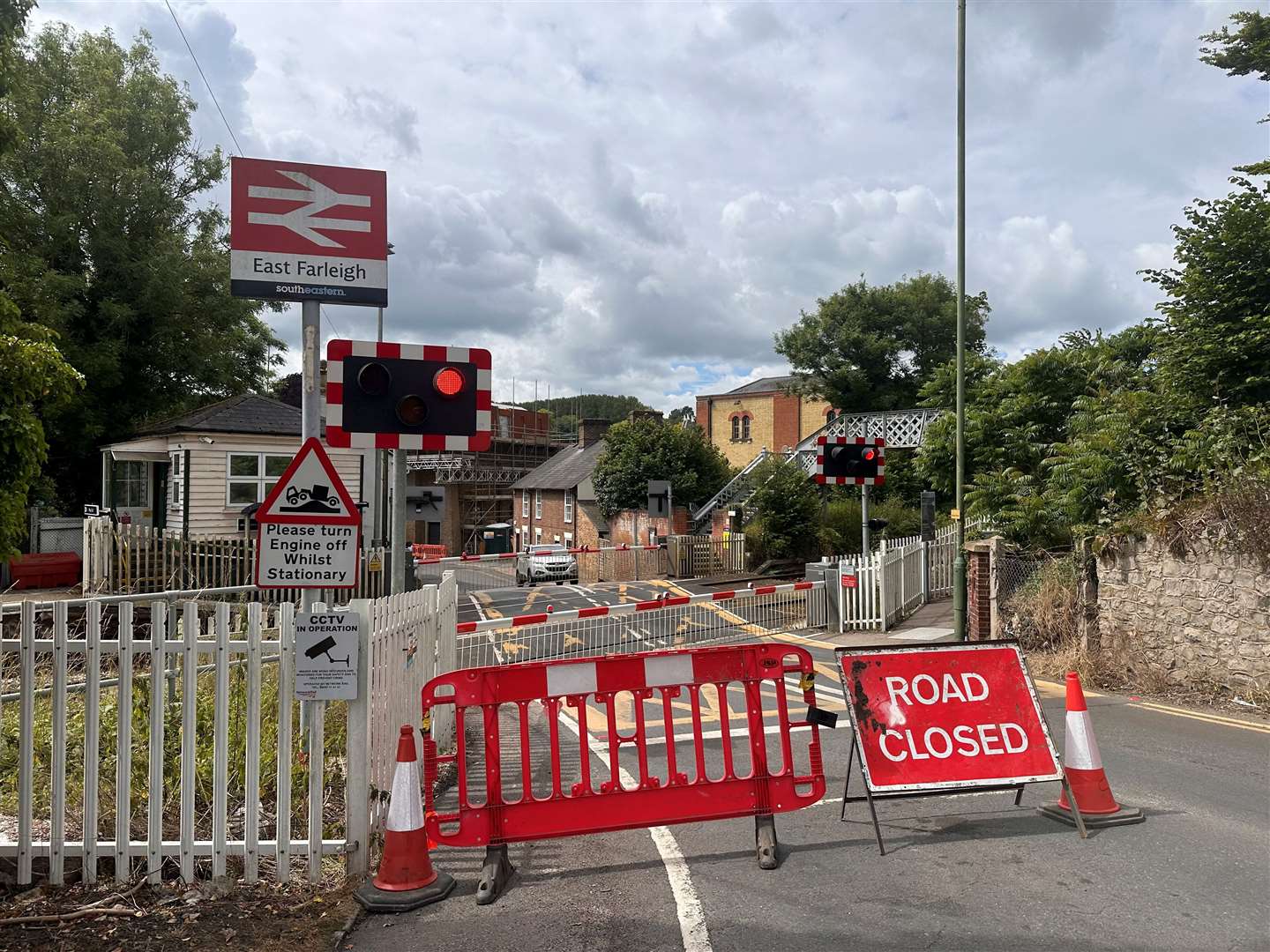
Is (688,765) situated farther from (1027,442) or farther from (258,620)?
(1027,442)

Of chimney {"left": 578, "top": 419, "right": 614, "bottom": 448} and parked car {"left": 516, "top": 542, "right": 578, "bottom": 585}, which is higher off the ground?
chimney {"left": 578, "top": 419, "right": 614, "bottom": 448}

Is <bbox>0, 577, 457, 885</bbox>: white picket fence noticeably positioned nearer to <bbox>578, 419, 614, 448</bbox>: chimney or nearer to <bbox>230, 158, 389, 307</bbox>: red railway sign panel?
<bbox>230, 158, 389, 307</bbox>: red railway sign panel

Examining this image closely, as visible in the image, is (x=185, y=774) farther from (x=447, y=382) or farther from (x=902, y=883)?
(x=902, y=883)

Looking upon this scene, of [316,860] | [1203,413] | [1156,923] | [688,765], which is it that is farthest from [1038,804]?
[1203,413]

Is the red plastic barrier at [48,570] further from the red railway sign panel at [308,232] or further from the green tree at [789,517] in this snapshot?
the green tree at [789,517]

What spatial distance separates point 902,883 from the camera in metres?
4.75

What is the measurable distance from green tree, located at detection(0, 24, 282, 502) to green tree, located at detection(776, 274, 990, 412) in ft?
81.6

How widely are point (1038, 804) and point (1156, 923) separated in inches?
72.8

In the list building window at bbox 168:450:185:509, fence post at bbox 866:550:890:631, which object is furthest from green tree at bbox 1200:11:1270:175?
building window at bbox 168:450:185:509

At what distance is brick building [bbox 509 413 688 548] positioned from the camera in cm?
4021

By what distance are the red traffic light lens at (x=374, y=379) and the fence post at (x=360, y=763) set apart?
6.38ft

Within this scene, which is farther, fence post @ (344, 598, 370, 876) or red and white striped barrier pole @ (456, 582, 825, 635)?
red and white striped barrier pole @ (456, 582, 825, 635)

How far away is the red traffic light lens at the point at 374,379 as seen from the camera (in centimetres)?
636

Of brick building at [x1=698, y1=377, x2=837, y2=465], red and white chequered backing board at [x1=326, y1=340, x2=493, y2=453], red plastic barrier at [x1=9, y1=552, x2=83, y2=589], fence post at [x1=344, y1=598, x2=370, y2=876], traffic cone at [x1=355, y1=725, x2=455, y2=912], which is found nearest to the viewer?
traffic cone at [x1=355, y1=725, x2=455, y2=912]
